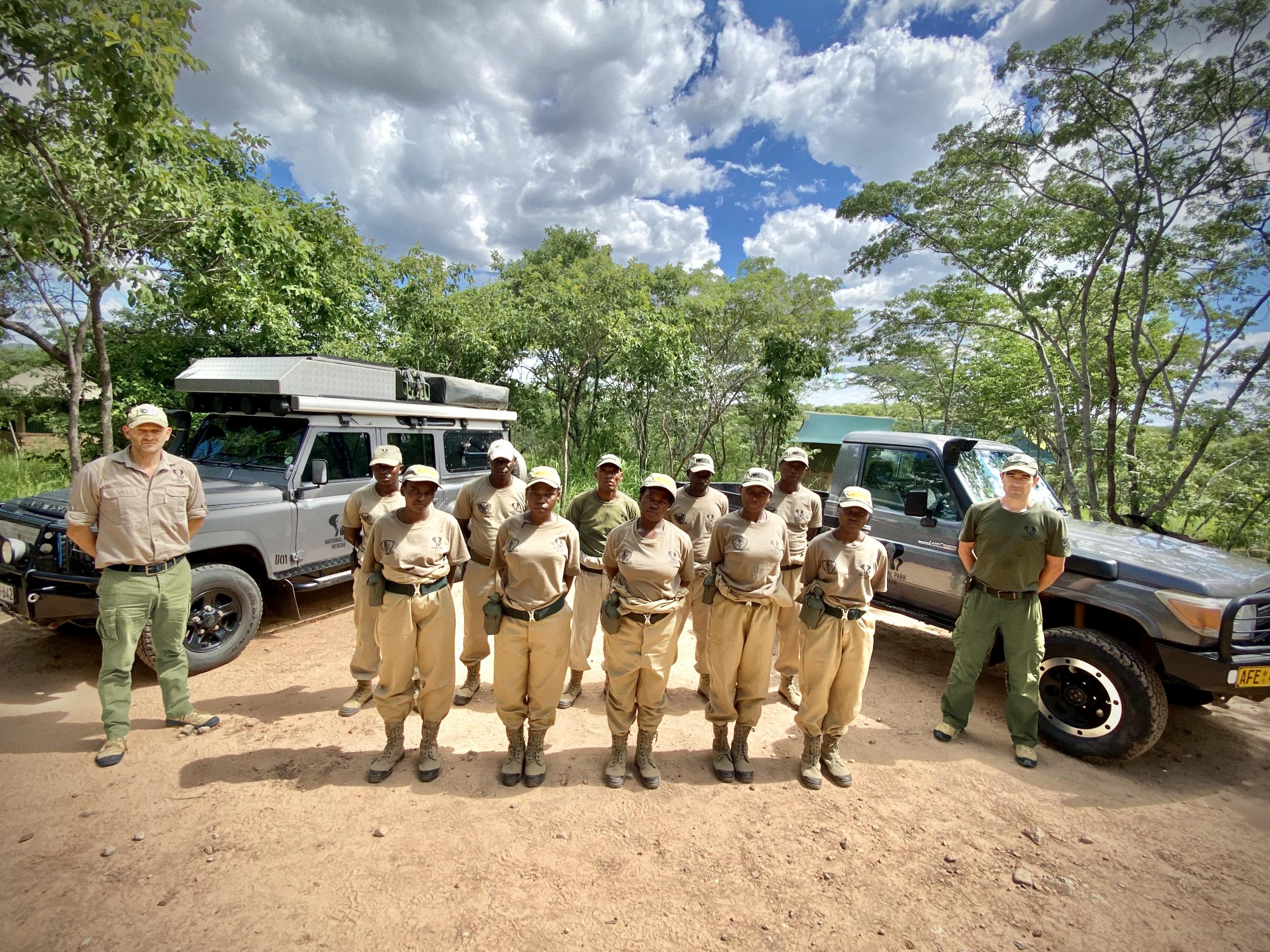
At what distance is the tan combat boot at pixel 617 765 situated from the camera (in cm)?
305

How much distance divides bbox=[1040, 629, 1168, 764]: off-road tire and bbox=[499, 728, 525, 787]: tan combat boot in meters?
3.43

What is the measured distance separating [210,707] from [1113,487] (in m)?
10.0

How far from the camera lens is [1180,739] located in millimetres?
3883

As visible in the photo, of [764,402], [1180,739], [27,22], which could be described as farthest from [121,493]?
[764,402]

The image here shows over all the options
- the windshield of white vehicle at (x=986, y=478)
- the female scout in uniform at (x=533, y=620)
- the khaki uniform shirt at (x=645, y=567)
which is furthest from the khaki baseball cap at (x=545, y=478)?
the windshield of white vehicle at (x=986, y=478)

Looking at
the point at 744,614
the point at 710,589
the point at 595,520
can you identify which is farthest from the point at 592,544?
the point at 744,614

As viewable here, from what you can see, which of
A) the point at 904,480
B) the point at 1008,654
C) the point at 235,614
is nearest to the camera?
the point at 1008,654

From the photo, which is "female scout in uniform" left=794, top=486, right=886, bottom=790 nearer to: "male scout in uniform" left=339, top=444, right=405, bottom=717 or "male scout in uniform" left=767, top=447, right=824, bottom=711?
"male scout in uniform" left=767, top=447, right=824, bottom=711

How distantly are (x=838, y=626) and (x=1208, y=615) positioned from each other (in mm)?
2169

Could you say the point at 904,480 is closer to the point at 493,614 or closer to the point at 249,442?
the point at 493,614

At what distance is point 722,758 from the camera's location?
3.25m

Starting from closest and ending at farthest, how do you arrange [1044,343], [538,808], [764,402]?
[538,808]
[1044,343]
[764,402]

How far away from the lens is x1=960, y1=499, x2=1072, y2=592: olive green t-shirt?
3461 millimetres

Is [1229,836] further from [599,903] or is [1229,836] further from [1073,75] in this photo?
[1073,75]
